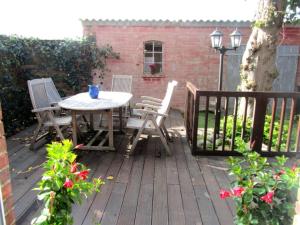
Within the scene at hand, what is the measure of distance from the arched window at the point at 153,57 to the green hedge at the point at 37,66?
3.00 ft

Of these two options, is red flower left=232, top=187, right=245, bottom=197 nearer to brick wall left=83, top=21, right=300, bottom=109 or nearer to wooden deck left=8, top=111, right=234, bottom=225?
wooden deck left=8, top=111, right=234, bottom=225

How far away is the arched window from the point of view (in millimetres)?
7727

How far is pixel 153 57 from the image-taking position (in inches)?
306

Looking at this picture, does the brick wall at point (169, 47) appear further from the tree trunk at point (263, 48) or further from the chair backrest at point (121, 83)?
the tree trunk at point (263, 48)

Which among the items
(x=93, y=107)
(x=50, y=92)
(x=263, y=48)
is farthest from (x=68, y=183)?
(x=263, y=48)

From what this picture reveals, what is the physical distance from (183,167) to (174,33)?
514 centimetres

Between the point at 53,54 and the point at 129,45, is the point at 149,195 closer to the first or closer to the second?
the point at 53,54

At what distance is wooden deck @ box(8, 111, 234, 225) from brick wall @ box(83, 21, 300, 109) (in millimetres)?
3885

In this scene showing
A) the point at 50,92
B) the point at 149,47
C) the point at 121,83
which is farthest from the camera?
the point at 149,47

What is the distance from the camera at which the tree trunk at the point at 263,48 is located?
4.34 meters

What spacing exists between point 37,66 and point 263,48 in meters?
4.45

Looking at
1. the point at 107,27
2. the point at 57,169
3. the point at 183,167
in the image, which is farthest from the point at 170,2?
the point at 57,169

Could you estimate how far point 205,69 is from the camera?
771cm

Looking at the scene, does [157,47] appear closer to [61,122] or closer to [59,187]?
[61,122]
